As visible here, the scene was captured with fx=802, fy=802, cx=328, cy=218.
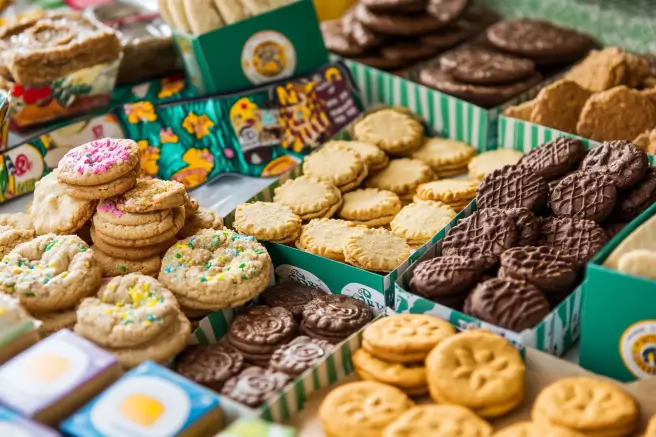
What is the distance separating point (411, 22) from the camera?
390 centimetres

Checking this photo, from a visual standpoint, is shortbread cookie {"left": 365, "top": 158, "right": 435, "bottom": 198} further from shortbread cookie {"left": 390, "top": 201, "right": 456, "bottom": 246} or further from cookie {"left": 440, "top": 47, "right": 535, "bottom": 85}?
cookie {"left": 440, "top": 47, "right": 535, "bottom": 85}

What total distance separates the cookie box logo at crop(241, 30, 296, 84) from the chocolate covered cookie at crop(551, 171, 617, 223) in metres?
1.54

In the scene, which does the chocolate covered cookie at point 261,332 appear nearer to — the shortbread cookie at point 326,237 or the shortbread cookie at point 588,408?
the shortbread cookie at point 326,237

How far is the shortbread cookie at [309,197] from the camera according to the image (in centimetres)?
307

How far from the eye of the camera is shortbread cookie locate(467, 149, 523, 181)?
3.29 meters

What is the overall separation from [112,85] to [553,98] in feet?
6.34

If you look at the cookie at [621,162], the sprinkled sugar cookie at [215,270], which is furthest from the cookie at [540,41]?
the sprinkled sugar cookie at [215,270]

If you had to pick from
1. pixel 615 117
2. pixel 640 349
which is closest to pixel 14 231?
pixel 640 349

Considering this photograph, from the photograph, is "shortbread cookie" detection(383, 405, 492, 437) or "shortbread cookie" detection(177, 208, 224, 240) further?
"shortbread cookie" detection(177, 208, 224, 240)

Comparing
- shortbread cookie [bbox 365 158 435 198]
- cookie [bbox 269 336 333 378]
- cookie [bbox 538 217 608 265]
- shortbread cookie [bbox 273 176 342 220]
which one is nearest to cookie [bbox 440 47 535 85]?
shortbread cookie [bbox 365 158 435 198]

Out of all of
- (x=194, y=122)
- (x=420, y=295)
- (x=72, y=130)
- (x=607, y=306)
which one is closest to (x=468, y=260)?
(x=420, y=295)

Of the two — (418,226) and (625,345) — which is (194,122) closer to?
(418,226)

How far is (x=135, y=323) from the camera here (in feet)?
7.38

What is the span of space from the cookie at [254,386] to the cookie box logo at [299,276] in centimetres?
54
